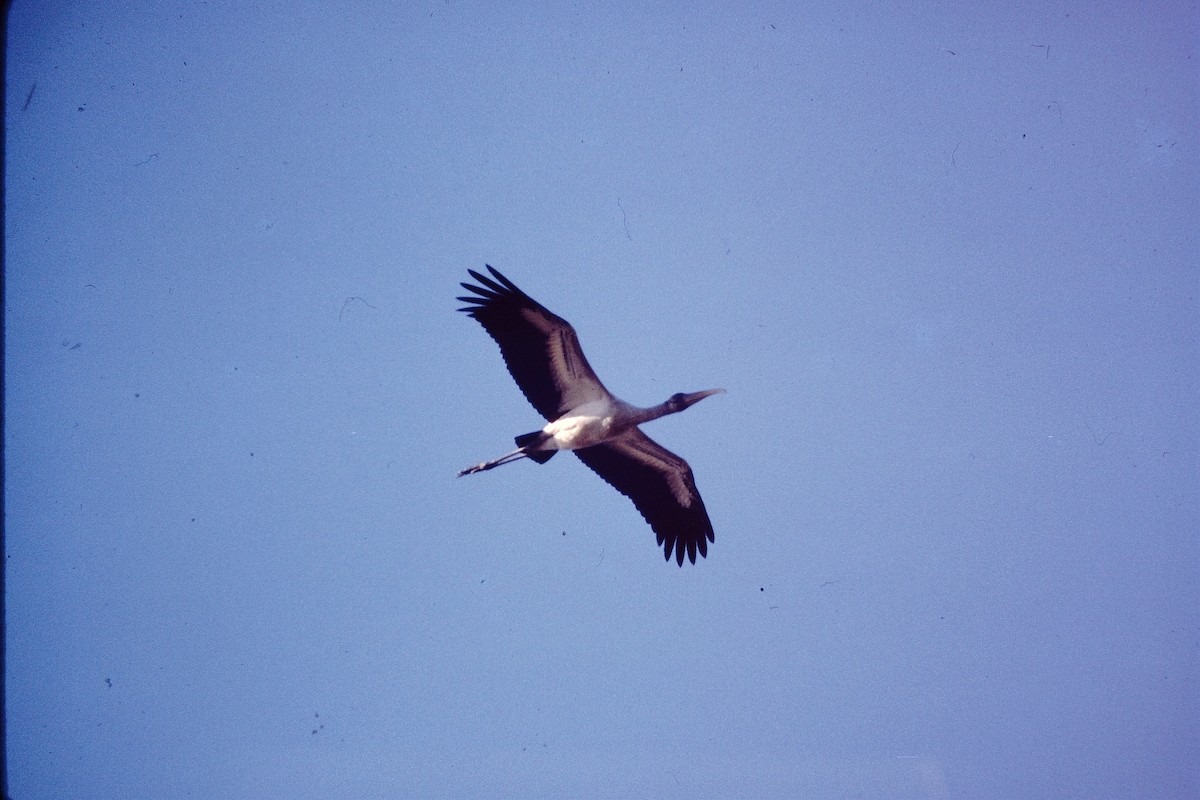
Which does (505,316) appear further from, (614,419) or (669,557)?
(669,557)

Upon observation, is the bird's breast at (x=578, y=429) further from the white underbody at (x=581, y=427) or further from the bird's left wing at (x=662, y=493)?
the bird's left wing at (x=662, y=493)

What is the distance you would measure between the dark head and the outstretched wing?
531 millimetres

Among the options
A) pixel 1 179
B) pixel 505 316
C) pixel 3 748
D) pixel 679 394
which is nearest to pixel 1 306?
pixel 1 179

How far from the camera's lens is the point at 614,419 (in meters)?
5.77

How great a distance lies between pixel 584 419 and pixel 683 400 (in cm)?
81

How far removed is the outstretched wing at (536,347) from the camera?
5594mm

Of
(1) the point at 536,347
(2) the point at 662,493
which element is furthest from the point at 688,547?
(1) the point at 536,347

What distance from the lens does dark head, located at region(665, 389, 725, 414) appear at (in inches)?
234

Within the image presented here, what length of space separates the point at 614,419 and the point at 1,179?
419 centimetres

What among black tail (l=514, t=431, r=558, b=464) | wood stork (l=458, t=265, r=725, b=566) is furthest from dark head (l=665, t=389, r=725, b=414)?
black tail (l=514, t=431, r=558, b=464)

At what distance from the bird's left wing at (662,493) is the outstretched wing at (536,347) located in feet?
2.00

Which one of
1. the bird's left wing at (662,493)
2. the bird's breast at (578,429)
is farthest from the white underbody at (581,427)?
the bird's left wing at (662,493)

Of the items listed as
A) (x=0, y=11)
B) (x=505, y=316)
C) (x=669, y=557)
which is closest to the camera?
(x=0, y=11)

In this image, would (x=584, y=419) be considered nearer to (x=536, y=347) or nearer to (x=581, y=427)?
(x=581, y=427)
